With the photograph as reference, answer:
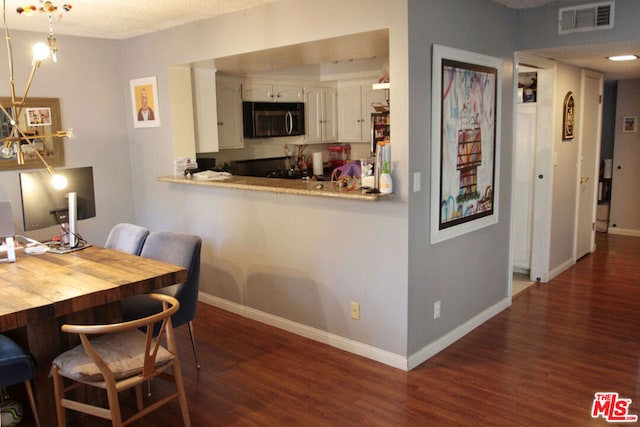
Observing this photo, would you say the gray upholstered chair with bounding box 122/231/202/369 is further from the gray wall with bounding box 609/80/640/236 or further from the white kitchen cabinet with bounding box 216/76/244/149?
the gray wall with bounding box 609/80/640/236

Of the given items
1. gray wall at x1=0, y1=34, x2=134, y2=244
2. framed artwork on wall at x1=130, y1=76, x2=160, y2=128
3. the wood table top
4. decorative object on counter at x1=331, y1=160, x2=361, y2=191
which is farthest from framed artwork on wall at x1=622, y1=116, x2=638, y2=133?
the wood table top

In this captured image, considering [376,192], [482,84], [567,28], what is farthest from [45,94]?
[567,28]

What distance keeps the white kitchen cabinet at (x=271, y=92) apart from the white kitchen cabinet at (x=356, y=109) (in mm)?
710

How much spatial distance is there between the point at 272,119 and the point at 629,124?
497 centimetres

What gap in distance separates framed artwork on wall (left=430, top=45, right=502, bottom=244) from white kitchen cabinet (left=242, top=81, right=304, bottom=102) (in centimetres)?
292

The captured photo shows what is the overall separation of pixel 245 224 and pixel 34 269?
1633mm

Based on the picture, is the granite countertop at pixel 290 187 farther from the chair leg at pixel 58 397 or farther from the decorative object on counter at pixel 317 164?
the decorative object on counter at pixel 317 164

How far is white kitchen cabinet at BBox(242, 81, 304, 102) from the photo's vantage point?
19.3 ft

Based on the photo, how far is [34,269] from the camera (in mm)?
2959

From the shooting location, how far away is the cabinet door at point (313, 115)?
6.62m

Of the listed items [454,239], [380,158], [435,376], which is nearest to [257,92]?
[380,158]

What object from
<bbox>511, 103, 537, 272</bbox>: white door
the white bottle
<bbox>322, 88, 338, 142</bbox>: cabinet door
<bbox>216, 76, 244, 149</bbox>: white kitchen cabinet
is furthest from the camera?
<bbox>322, 88, 338, 142</bbox>: cabinet door

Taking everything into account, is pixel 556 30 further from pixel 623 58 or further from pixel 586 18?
pixel 623 58

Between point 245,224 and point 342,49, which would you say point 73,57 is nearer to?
point 245,224
